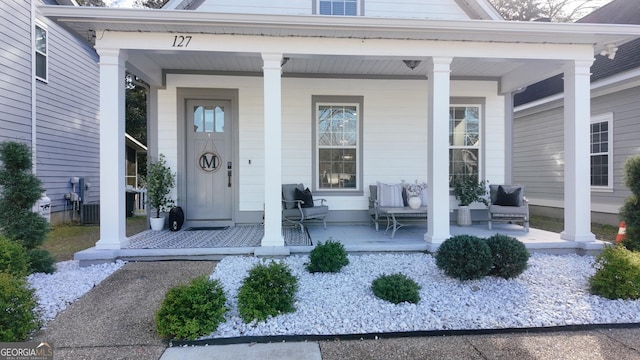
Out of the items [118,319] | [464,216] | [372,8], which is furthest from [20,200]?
[464,216]

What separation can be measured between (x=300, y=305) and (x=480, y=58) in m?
4.13

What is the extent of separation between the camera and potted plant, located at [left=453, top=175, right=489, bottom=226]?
683 cm

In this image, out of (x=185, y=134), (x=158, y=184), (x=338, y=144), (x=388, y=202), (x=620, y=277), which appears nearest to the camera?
→ (x=620, y=277)

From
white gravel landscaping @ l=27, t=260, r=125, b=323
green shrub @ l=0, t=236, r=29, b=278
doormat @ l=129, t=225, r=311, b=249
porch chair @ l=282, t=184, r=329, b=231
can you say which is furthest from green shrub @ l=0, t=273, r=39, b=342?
porch chair @ l=282, t=184, r=329, b=231

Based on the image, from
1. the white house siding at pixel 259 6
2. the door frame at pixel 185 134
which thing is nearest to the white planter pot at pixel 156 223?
the door frame at pixel 185 134

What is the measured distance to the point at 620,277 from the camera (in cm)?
337

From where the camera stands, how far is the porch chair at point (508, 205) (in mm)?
6156

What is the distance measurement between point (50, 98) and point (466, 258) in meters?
9.60

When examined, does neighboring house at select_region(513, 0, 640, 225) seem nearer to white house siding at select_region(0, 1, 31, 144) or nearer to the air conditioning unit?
white house siding at select_region(0, 1, 31, 144)

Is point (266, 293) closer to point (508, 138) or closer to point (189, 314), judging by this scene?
point (189, 314)

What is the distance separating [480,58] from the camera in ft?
16.4

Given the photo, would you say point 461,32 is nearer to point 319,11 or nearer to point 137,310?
point 319,11

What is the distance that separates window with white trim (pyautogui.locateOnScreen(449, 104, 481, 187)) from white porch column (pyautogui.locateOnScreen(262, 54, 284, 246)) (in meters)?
4.05

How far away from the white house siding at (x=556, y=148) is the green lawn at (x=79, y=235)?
707 mm
